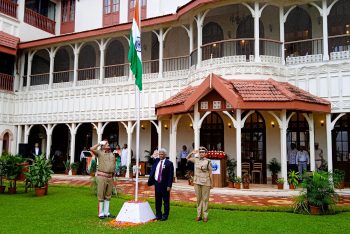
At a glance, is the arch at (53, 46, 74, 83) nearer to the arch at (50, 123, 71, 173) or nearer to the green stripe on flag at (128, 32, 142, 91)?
the arch at (50, 123, 71, 173)

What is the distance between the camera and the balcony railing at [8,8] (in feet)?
74.1

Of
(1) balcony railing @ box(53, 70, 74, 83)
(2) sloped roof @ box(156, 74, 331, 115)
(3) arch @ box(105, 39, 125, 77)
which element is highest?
(3) arch @ box(105, 39, 125, 77)

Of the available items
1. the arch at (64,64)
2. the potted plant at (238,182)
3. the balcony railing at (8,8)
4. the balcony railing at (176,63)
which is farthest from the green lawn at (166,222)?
the balcony railing at (8,8)

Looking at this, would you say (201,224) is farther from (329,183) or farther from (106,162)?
(329,183)

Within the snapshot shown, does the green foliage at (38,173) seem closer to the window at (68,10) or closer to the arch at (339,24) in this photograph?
the arch at (339,24)

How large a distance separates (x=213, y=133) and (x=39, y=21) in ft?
49.7

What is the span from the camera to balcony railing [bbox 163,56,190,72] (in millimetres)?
19641

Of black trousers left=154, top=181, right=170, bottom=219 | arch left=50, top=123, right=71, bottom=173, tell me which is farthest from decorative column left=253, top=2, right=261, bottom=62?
arch left=50, top=123, right=71, bottom=173

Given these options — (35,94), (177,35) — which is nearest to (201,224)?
(177,35)

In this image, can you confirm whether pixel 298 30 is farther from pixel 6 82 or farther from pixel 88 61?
pixel 6 82

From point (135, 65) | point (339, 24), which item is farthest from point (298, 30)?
point (135, 65)

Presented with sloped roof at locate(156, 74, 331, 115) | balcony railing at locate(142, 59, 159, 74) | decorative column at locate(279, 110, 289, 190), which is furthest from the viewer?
balcony railing at locate(142, 59, 159, 74)

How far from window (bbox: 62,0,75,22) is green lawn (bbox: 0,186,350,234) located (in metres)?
17.9

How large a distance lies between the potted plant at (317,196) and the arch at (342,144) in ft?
23.6
